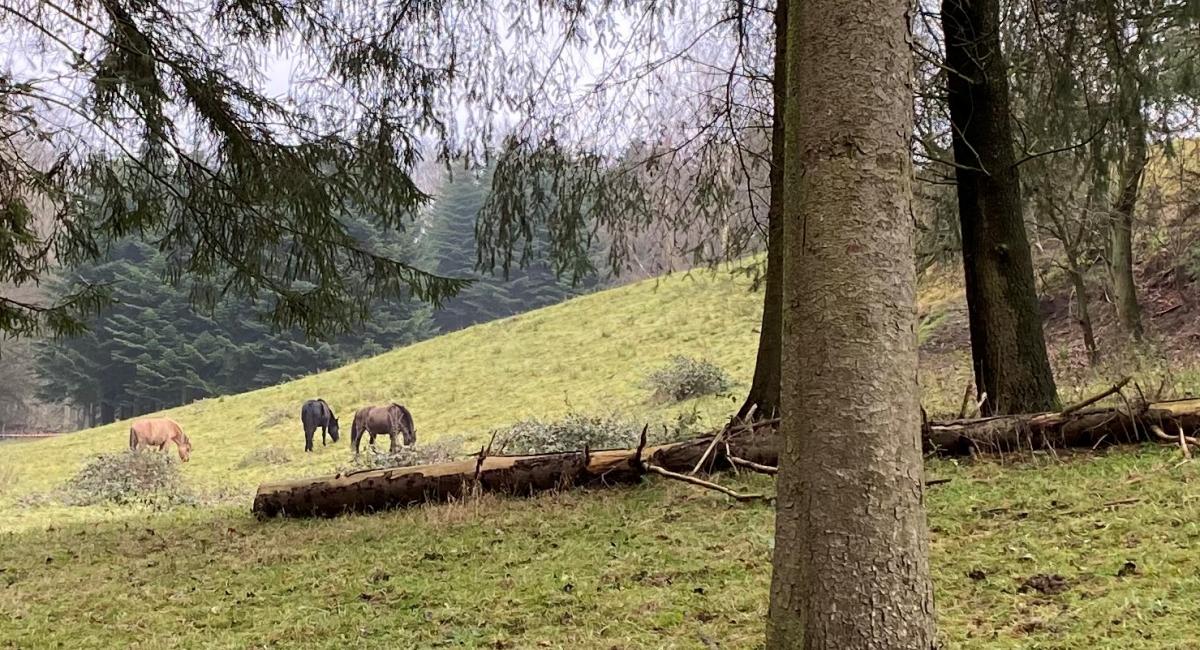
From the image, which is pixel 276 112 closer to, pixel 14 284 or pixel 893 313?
pixel 14 284

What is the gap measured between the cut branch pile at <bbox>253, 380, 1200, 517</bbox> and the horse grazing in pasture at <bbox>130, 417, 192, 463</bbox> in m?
14.6

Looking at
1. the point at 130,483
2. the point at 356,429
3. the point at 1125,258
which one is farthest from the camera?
the point at 356,429

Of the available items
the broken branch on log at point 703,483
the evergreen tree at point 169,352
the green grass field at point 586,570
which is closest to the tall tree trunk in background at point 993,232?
the green grass field at point 586,570

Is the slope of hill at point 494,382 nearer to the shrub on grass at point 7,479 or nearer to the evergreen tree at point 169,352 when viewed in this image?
the shrub on grass at point 7,479

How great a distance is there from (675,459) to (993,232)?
290 centimetres

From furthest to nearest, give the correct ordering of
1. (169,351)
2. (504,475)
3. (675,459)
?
(169,351), (504,475), (675,459)

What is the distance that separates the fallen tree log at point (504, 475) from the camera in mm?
5652

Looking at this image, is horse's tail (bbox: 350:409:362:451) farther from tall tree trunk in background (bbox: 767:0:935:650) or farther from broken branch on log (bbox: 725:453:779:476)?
tall tree trunk in background (bbox: 767:0:935:650)

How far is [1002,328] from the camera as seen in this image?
224 inches

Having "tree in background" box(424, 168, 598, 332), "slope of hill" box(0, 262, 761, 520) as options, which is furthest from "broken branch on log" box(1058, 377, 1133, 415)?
"tree in background" box(424, 168, 598, 332)

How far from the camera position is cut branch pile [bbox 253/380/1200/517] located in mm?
4828

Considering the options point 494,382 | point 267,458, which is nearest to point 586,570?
point 267,458

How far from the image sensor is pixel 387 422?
1688cm

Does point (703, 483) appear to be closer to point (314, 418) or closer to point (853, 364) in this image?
point (853, 364)
